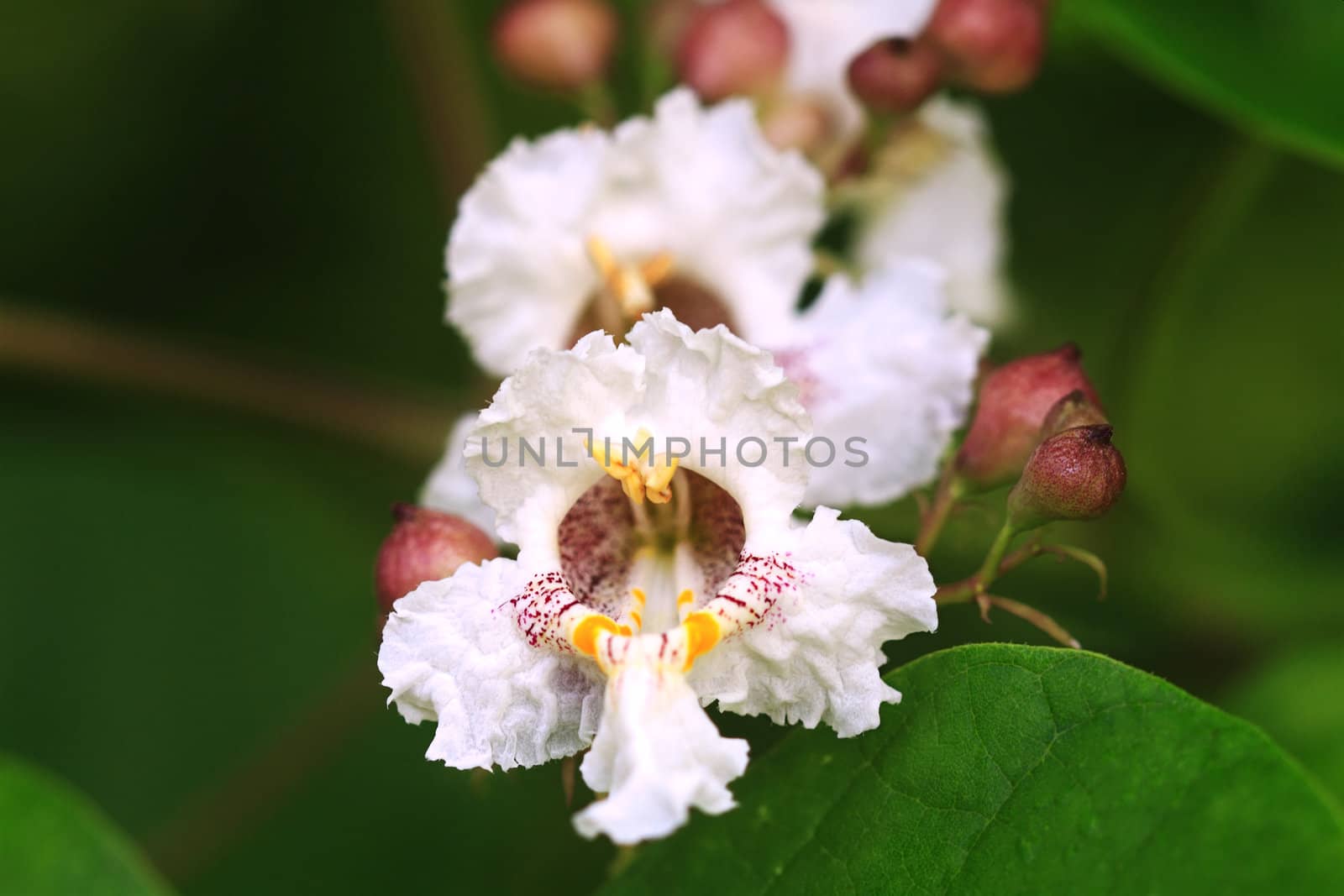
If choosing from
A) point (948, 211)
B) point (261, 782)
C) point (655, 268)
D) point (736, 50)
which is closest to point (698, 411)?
point (655, 268)

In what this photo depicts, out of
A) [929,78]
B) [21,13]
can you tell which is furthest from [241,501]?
[929,78]

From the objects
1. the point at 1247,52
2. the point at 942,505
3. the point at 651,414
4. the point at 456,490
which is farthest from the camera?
the point at 1247,52

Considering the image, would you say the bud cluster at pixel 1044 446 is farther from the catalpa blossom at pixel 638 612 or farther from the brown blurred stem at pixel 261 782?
the brown blurred stem at pixel 261 782

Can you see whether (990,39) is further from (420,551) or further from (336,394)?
(336,394)

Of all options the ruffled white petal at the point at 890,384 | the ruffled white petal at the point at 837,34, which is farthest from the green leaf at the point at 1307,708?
the ruffled white petal at the point at 837,34

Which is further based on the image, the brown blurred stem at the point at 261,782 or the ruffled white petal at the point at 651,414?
the brown blurred stem at the point at 261,782

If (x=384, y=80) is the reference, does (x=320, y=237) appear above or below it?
below

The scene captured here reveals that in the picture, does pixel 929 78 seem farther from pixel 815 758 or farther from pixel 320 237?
pixel 320 237

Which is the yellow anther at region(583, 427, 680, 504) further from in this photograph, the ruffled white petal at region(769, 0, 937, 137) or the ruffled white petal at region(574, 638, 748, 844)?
the ruffled white petal at region(769, 0, 937, 137)
